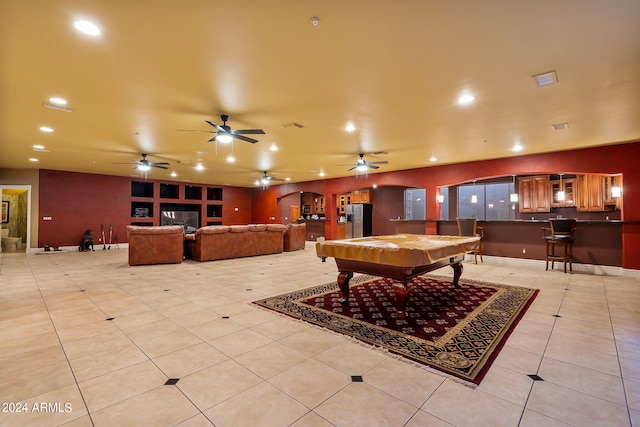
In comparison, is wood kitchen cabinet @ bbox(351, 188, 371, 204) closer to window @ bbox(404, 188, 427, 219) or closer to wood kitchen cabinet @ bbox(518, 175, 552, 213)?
window @ bbox(404, 188, 427, 219)

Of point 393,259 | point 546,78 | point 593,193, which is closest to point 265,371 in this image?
point 393,259

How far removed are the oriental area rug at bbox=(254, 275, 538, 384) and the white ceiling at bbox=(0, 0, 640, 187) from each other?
9.27 ft

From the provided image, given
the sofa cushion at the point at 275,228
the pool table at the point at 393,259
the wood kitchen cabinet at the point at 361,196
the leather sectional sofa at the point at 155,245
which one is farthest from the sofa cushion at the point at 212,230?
the wood kitchen cabinet at the point at 361,196

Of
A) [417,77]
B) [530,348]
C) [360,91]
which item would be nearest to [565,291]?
[530,348]

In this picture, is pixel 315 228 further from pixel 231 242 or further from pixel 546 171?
pixel 546 171

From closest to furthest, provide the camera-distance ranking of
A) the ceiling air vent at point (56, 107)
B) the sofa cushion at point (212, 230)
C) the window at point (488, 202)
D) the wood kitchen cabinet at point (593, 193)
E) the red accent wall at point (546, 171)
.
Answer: the ceiling air vent at point (56, 107)
the red accent wall at point (546, 171)
the sofa cushion at point (212, 230)
the wood kitchen cabinet at point (593, 193)
the window at point (488, 202)

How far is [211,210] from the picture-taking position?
15094 millimetres

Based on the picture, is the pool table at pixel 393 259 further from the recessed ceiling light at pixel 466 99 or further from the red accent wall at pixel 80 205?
the red accent wall at pixel 80 205

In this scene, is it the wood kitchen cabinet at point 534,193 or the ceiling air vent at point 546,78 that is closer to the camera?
the ceiling air vent at point 546,78

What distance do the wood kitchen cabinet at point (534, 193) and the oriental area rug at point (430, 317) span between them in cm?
583

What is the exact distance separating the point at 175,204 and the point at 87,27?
40.6 ft

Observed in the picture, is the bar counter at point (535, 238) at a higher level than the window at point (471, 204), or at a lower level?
lower

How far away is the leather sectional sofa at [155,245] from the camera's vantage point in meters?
7.14

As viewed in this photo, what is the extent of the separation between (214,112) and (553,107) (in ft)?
16.6
